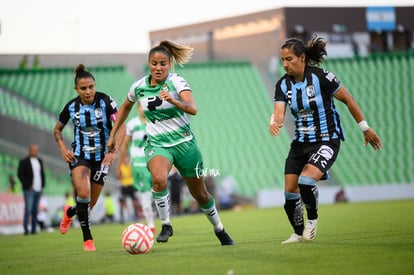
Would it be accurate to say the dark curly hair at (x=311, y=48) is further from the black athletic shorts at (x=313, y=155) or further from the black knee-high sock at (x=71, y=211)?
the black knee-high sock at (x=71, y=211)

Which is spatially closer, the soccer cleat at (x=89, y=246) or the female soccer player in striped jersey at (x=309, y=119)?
the female soccer player in striped jersey at (x=309, y=119)

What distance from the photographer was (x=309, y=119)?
10.5m

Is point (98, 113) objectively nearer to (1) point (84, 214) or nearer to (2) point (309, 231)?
(1) point (84, 214)

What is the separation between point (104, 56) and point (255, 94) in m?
7.17

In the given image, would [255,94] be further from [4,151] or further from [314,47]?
[314,47]

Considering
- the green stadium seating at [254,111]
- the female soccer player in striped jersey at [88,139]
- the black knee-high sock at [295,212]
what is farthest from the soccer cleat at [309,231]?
the green stadium seating at [254,111]

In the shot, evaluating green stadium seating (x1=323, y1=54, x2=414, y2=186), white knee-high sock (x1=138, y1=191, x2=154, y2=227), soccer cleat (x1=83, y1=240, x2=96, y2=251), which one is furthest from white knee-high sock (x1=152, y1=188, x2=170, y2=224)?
green stadium seating (x1=323, y1=54, x2=414, y2=186)

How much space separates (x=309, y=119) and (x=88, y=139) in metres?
3.17

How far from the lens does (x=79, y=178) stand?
11.4 metres

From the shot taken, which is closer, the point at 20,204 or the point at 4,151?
the point at 20,204

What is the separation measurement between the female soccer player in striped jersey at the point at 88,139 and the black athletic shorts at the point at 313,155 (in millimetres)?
2454

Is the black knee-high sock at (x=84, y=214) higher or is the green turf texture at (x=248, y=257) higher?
the black knee-high sock at (x=84, y=214)

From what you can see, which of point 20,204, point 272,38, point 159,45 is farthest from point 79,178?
point 272,38

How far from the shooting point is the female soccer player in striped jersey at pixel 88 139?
11.5 m
